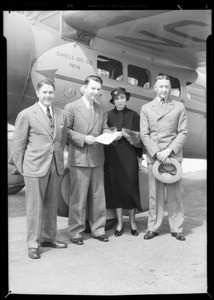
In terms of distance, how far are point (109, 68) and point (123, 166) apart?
2.59 meters

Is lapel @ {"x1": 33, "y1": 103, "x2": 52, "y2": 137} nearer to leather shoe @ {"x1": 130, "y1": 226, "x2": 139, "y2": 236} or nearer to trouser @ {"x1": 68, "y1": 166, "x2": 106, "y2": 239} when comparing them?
trouser @ {"x1": 68, "y1": 166, "x2": 106, "y2": 239}

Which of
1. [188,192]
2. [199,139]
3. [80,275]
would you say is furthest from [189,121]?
[80,275]

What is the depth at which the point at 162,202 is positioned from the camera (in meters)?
4.50

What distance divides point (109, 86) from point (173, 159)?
8.21ft

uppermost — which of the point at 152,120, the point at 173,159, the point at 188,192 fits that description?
the point at 152,120

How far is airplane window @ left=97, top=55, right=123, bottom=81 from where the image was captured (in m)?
6.36

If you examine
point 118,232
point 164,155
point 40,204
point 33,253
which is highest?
point 164,155

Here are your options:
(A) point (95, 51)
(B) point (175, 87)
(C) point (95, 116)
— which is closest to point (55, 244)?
(C) point (95, 116)

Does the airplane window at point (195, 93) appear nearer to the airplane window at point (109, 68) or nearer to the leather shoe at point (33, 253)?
the airplane window at point (109, 68)

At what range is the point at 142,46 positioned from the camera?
6.64 meters

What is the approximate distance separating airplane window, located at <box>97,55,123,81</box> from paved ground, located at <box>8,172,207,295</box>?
2.84m

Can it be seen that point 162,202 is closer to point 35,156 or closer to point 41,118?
point 35,156
